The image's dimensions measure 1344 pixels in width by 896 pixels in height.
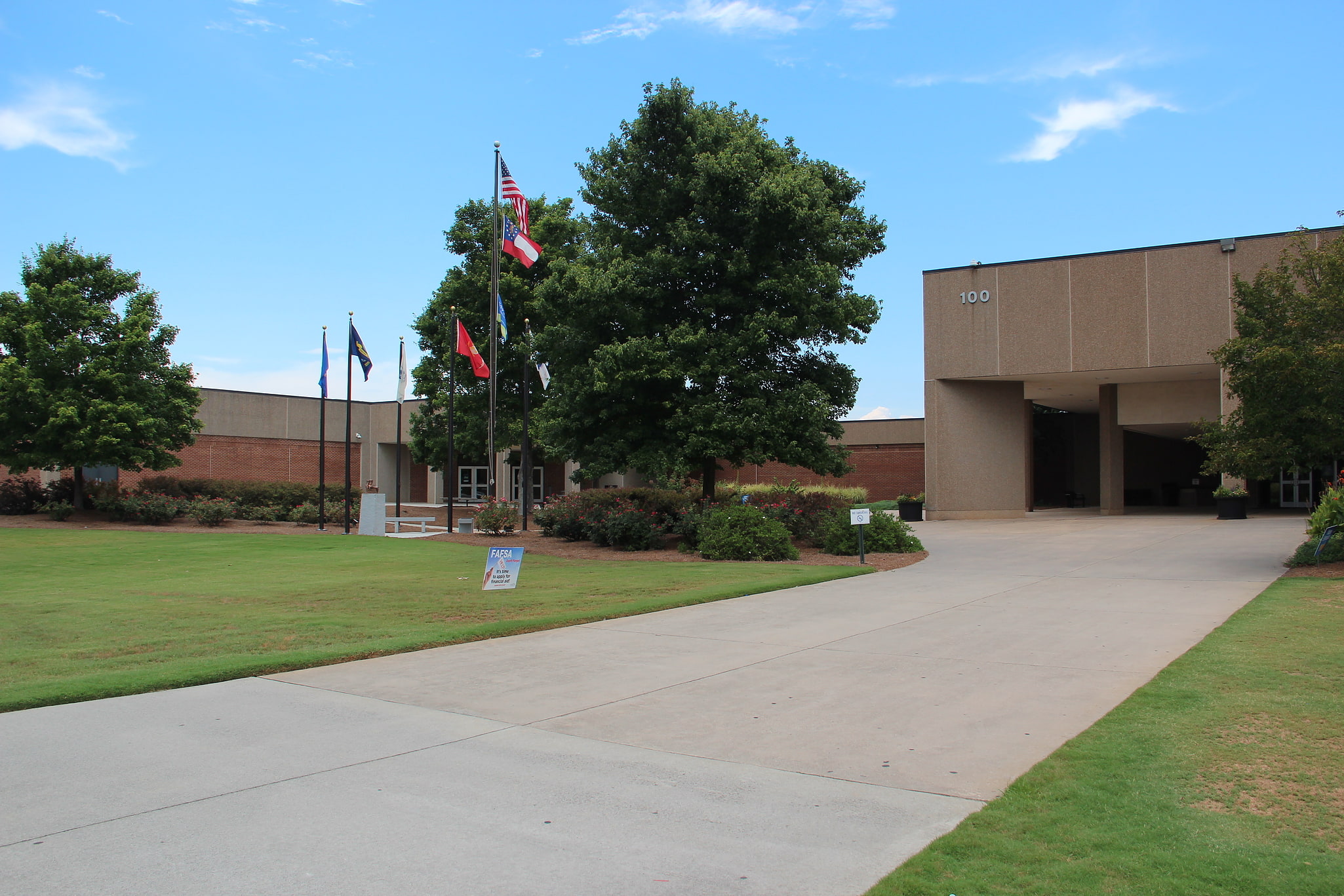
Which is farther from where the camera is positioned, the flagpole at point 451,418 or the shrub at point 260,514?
the shrub at point 260,514

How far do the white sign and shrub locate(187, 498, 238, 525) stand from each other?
65.2 feet

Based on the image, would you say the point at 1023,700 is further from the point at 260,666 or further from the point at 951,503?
the point at 951,503

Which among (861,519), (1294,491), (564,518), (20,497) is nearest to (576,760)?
(861,519)

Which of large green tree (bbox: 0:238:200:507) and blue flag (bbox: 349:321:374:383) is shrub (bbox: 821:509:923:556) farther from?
large green tree (bbox: 0:238:200:507)

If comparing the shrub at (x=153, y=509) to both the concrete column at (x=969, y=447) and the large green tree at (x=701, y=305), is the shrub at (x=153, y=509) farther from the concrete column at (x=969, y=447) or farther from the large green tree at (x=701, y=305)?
the concrete column at (x=969, y=447)

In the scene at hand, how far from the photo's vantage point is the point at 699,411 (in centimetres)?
2028

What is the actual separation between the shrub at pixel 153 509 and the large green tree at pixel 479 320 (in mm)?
9229

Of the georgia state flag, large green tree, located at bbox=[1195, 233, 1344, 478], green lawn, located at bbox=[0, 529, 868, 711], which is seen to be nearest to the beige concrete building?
large green tree, located at bbox=[1195, 233, 1344, 478]

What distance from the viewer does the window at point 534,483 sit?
48875mm

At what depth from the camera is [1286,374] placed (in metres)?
16.0

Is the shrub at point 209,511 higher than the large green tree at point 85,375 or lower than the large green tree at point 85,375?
lower

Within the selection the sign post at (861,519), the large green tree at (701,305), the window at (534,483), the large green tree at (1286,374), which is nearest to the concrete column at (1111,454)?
the large green tree at (701,305)

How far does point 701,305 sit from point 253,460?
111 ft

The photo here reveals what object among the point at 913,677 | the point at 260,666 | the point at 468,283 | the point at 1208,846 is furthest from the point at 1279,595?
the point at 468,283
